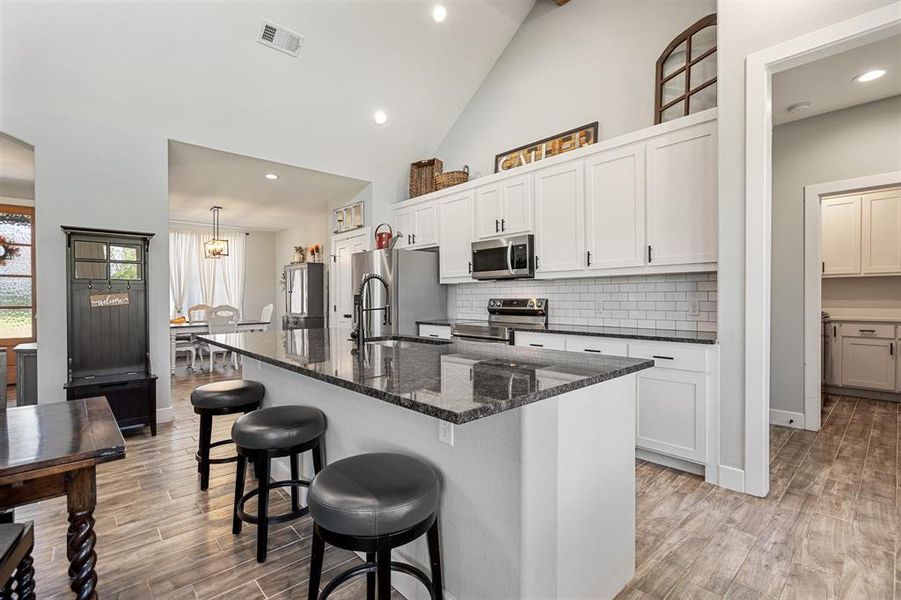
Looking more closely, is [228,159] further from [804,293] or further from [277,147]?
[804,293]

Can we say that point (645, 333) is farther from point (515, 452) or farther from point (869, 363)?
point (869, 363)

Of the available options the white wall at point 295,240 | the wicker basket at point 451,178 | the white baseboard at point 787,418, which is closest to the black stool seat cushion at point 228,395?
the wicker basket at point 451,178

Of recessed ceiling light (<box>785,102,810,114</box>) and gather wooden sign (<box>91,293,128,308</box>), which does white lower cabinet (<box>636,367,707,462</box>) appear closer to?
recessed ceiling light (<box>785,102,810,114</box>)

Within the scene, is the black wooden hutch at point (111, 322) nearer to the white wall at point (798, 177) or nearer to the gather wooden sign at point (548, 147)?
the gather wooden sign at point (548, 147)

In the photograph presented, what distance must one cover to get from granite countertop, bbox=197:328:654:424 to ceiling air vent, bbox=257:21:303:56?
2.70 metres

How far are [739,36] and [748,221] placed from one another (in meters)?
1.12

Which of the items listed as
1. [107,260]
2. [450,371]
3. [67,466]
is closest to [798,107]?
[450,371]

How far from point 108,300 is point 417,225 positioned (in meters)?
3.05

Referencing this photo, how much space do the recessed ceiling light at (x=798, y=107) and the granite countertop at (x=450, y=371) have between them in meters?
3.34

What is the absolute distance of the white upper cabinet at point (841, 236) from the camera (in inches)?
185

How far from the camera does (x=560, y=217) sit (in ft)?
11.9

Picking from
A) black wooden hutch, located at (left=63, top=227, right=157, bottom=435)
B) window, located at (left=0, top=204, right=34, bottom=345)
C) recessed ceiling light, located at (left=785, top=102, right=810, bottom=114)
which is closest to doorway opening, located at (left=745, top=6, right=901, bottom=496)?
recessed ceiling light, located at (left=785, top=102, right=810, bottom=114)

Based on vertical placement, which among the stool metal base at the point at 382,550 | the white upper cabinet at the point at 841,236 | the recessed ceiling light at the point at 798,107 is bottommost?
the stool metal base at the point at 382,550

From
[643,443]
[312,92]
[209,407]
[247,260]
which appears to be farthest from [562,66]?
[247,260]
